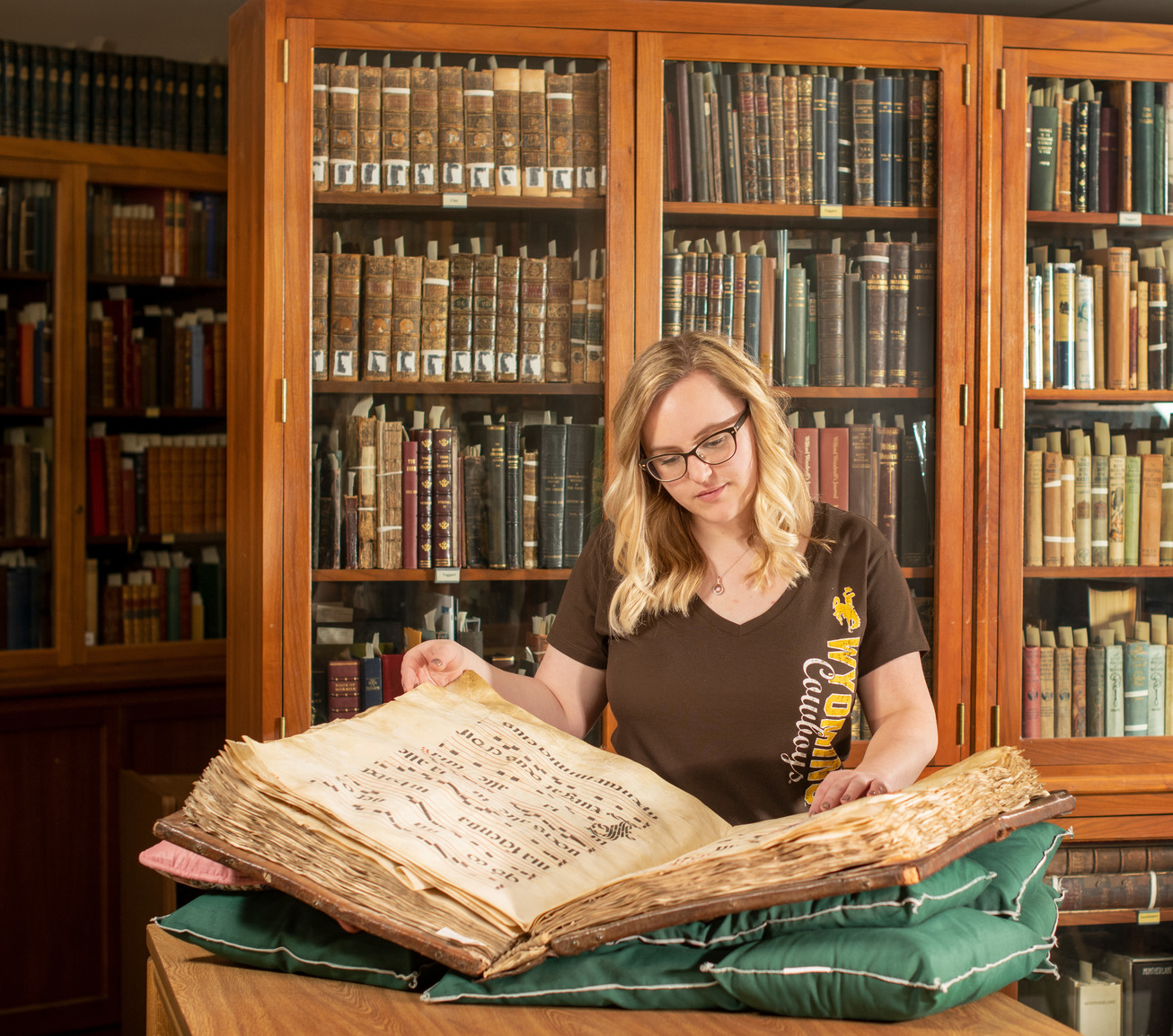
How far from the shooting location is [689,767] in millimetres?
1409

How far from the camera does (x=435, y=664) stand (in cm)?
128

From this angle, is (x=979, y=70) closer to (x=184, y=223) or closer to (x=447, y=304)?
(x=447, y=304)

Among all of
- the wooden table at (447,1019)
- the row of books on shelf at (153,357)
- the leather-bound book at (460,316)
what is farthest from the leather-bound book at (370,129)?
the wooden table at (447,1019)

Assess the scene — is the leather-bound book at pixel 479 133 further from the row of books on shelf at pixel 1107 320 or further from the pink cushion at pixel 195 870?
the pink cushion at pixel 195 870

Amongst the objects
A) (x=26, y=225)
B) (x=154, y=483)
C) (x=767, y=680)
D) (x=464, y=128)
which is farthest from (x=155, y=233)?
(x=767, y=680)

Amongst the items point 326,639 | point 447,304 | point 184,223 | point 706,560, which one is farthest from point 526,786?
point 184,223

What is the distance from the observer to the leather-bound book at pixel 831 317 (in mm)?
2498

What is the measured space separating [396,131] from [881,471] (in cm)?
125

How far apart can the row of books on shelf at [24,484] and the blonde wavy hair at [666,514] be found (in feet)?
8.06

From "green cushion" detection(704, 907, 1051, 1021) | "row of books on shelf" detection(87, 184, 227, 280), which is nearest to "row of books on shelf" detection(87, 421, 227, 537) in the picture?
"row of books on shelf" detection(87, 184, 227, 280)

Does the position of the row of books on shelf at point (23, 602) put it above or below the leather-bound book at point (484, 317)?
below

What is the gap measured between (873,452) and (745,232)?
1.81ft

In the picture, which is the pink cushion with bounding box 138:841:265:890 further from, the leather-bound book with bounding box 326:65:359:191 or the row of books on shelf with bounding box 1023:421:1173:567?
the row of books on shelf with bounding box 1023:421:1173:567

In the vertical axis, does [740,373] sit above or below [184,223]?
below
